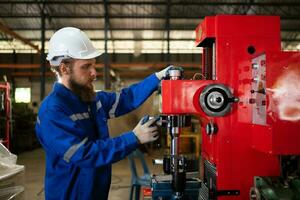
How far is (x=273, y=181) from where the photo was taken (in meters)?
1.51

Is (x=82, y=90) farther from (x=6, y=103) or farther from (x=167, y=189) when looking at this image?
(x=6, y=103)

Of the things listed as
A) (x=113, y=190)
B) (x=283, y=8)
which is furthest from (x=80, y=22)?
(x=113, y=190)

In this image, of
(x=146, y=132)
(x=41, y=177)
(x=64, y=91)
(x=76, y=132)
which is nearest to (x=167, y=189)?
(x=146, y=132)

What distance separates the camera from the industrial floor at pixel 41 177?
438cm

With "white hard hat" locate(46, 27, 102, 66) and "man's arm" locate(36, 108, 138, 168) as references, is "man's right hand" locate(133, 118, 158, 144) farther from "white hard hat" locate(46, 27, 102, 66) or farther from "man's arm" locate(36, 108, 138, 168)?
"white hard hat" locate(46, 27, 102, 66)

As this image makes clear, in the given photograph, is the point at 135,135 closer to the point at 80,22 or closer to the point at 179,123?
the point at 179,123

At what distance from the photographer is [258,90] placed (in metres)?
1.42

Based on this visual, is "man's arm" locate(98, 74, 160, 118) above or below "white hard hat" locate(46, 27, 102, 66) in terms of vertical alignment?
below

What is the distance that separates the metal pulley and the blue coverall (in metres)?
0.36

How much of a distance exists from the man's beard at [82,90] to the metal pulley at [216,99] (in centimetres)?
48

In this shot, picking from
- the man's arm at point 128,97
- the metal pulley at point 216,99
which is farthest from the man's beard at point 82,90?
the metal pulley at point 216,99

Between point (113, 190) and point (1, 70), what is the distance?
886 cm

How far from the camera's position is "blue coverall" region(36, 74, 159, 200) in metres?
1.33

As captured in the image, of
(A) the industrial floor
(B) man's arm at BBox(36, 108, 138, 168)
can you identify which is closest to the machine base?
(B) man's arm at BBox(36, 108, 138, 168)
